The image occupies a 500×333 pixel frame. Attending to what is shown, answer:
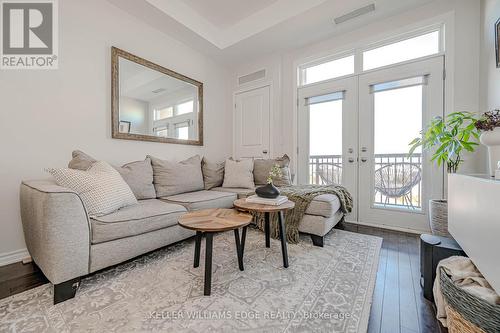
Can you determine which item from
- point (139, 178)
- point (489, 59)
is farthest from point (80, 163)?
point (489, 59)

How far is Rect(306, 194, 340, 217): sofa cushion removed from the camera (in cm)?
206

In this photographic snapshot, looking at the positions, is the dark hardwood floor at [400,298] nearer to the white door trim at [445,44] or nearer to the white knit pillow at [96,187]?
the white door trim at [445,44]

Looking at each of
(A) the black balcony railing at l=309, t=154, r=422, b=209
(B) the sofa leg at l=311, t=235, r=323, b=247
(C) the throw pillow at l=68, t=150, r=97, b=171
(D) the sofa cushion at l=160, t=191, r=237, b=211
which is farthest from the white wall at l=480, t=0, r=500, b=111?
(C) the throw pillow at l=68, t=150, r=97, b=171

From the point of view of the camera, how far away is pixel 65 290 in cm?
128

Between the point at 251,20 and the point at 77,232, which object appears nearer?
the point at 77,232

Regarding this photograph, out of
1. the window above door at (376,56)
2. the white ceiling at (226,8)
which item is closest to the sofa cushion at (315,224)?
the window above door at (376,56)

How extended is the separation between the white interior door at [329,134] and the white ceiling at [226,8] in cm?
134

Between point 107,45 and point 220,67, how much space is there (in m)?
1.99

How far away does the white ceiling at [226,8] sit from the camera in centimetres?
281

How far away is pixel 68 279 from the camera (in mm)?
1283

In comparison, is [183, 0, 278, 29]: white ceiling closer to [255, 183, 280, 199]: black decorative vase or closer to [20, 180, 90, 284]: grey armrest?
[255, 183, 280, 199]: black decorative vase

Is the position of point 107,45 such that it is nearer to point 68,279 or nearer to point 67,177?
point 67,177

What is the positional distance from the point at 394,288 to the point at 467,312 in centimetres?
63

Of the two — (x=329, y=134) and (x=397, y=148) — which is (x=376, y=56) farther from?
(x=397, y=148)
